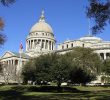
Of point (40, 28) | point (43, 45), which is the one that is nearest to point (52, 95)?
point (43, 45)

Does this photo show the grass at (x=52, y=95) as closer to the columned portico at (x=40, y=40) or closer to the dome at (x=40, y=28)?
the columned portico at (x=40, y=40)

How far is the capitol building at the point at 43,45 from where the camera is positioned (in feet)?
493

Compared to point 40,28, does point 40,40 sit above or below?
below

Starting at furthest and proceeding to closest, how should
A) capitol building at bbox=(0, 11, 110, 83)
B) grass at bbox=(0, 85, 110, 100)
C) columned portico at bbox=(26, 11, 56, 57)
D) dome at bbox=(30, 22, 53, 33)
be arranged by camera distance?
dome at bbox=(30, 22, 53, 33) < columned portico at bbox=(26, 11, 56, 57) < capitol building at bbox=(0, 11, 110, 83) < grass at bbox=(0, 85, 110, 100)

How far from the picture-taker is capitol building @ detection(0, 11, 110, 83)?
5921 inches

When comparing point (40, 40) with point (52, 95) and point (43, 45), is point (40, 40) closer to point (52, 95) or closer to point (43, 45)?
point (43, 45)

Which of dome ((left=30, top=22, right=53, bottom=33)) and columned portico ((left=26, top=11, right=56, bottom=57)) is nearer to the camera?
columned portico ((left=26, top=11, right=56, bottom=57))

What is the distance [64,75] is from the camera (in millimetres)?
64688

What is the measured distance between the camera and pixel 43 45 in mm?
188125

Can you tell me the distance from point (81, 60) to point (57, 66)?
1479 inches

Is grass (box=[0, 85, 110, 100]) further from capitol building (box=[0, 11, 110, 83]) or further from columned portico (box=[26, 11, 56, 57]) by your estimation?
columned portico (box=[26, 11, 56, 57])

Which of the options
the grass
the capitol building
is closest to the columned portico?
the capitol building

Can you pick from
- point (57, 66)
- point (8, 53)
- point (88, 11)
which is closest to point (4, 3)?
point (88, 11)

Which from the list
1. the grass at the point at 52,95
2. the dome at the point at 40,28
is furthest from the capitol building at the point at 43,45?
the grass at the point at 52,95
